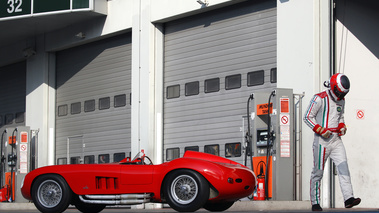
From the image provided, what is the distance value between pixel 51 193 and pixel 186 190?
80.1 inches

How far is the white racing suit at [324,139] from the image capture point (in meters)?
8.87

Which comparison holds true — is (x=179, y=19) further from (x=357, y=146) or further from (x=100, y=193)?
(x=100, y=193)

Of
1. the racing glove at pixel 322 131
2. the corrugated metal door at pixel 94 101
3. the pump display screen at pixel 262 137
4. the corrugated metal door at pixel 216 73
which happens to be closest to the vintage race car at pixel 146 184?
the racing glove at pixel 322 131

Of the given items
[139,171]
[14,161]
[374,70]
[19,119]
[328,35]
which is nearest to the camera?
[139,171]

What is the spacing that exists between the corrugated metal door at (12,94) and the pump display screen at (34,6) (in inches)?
162

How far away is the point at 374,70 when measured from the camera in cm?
1475

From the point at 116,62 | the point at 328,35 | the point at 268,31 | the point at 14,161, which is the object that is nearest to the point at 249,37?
the point at 268,31

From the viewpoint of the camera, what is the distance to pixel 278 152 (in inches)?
525

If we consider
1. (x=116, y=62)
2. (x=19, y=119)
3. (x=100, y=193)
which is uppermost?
(x=116, y=62)

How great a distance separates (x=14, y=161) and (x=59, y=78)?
10.3 feet

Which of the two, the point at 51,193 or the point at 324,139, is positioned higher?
the point at 324,139

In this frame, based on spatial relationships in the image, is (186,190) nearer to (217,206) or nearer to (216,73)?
(217,206)

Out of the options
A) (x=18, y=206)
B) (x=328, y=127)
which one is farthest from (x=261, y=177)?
(x=18, y=206)

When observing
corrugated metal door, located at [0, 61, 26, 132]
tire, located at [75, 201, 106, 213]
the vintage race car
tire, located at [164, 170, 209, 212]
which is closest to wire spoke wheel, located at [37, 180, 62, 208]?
the vintage race car
